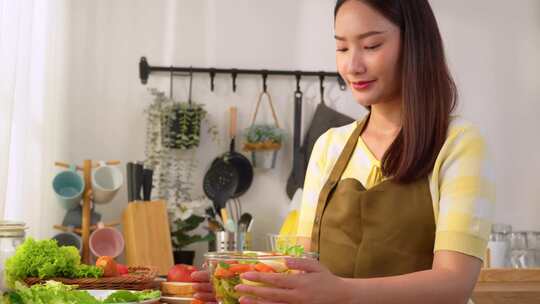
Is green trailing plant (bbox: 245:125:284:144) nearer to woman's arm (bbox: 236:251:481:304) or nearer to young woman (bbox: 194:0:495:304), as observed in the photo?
young woman (bbox: 194:0:495:304)

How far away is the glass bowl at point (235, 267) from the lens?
2.64ft

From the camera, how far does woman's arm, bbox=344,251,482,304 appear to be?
2.86 ft

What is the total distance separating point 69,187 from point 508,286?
148 cm

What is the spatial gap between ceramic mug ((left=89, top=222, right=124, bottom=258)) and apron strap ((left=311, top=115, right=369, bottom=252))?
135cm

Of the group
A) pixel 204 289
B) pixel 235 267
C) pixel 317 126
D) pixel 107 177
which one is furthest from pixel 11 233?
pixel 317 126

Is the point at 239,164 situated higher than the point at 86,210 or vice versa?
the point at 239,164

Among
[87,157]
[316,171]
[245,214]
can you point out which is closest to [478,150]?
[316,171]

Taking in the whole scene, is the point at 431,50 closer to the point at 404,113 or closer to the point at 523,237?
the point at 404,113

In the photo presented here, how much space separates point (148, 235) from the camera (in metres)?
2.48

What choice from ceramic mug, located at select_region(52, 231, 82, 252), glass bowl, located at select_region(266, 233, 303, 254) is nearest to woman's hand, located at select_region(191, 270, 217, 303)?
glass bowl, located at select_region(266, 233, 303, 254)

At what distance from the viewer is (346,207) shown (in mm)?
1151

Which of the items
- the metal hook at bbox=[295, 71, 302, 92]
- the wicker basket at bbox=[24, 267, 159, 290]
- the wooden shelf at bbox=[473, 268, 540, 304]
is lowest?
the wooden shelf at bbox=[473, 268, 540, 304]

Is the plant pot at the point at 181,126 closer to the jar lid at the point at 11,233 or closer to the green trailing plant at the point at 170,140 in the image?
the green trailing plant at the point at 170,140

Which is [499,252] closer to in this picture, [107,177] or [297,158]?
[297,158]
